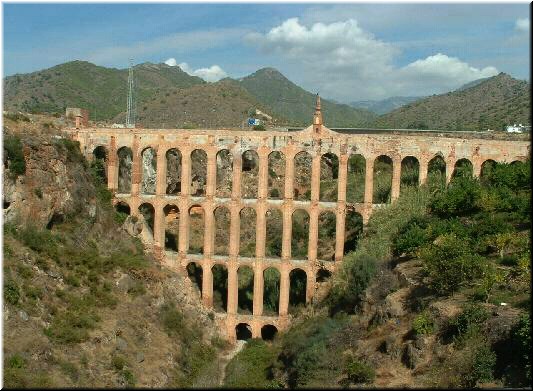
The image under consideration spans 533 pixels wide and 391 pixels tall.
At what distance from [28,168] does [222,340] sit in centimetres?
1391

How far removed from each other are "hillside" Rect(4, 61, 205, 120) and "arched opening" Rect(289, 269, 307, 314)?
48.7 metres

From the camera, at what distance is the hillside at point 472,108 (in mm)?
61625

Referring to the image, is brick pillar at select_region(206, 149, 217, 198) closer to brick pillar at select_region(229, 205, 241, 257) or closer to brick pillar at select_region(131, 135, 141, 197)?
brick pillar at select_region(229, 205, 241, 257)

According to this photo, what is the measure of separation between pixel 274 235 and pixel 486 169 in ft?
55.3

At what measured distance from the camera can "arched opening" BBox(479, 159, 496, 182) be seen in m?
31.1

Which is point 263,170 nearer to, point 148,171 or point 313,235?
point 313,235

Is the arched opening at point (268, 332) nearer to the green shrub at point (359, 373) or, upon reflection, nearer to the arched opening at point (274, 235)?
the arched opening at point (274, 235)

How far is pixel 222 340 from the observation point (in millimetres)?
32250

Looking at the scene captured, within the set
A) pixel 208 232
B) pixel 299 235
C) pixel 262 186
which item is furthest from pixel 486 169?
pixel 208 232

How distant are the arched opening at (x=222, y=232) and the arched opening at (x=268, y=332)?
789 centimetres

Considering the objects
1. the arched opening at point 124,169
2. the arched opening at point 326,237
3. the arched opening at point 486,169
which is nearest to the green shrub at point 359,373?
the arched opening at point 486,169

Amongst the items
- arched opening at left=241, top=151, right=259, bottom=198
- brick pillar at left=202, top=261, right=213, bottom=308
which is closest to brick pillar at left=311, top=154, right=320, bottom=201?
brick pillar at left=202, top=261, right=213, bottom=308

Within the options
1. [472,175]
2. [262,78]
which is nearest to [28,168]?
[472,175]

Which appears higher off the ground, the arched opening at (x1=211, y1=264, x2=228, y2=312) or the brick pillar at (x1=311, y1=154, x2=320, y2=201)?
the brick pillar at (x1=311, y1=154, x2=320, y2=201)
